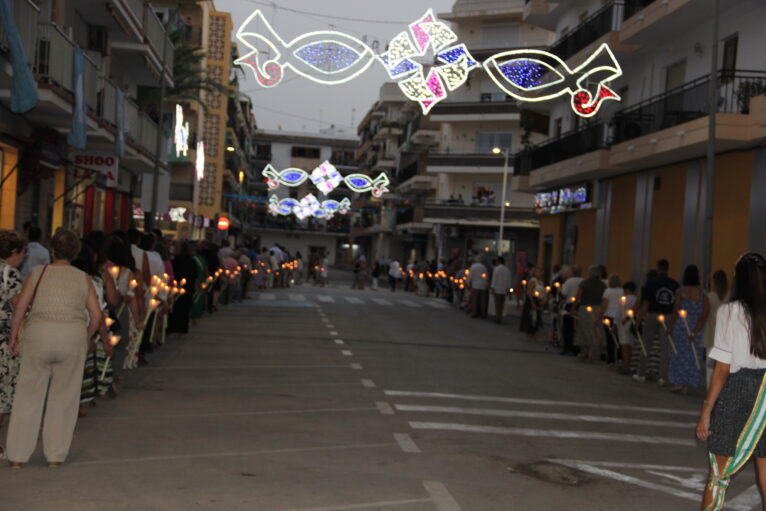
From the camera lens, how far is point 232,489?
24.4 ft

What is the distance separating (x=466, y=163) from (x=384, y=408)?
193 feet

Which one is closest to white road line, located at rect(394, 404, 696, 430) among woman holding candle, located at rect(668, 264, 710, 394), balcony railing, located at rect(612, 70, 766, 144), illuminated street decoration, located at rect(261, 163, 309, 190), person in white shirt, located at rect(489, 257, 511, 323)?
woman holding candle, located at rect(668, 264, 710, 394)

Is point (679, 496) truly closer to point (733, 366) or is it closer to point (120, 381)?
point (733, 366)

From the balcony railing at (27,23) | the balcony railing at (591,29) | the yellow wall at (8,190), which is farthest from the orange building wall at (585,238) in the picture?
the balcony railing at (27,23)

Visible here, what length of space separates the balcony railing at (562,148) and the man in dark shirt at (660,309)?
14.1m

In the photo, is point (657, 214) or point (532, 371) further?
point (657, 214)

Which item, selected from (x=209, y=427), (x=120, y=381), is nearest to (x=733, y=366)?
(x=209, y=427)

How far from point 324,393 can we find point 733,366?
23.7ft

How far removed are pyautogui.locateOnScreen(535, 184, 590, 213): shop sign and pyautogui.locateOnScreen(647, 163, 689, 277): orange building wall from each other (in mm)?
5629

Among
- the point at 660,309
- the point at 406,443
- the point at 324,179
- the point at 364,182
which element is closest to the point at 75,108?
the point at 660,309

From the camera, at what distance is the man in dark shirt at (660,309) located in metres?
17.5

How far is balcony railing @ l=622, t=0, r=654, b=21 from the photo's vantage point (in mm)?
29123

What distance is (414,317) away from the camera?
31.2 m

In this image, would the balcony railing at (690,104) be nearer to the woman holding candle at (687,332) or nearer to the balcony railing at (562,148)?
the balcony railing at (562,148)
